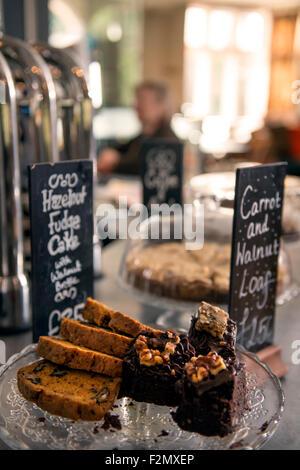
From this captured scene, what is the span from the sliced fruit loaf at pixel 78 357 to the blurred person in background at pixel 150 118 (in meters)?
3.08

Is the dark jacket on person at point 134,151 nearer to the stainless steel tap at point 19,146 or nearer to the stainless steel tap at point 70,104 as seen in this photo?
the stainless steel tap at point 70,104

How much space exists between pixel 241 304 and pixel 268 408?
0.25 metres

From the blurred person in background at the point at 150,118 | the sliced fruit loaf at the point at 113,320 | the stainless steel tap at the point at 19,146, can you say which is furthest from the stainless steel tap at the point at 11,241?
the blurred person in background at the point at 150,118

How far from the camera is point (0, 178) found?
1.04 metres

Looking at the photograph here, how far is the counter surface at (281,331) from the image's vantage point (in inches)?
30.8

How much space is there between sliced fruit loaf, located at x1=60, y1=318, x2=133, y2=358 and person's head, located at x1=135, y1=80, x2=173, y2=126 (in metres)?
3.39

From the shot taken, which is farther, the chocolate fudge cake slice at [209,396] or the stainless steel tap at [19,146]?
the stainless steel tap at [19,146]

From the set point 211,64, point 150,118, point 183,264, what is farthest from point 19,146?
point 211,64

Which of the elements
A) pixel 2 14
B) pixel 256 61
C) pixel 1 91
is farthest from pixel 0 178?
pixel 256 61

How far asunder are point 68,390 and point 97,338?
4.2 inches

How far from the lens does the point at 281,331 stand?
118 cm

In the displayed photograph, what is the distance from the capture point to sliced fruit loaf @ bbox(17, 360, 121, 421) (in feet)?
2.30

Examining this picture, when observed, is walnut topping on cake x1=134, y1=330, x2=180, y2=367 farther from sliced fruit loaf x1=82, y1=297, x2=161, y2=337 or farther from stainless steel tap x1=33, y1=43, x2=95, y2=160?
stainless steel tap x1=33, y1=43, x2=95, y2=160
